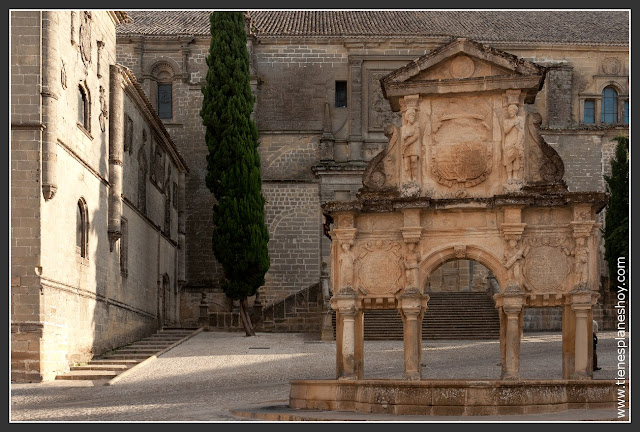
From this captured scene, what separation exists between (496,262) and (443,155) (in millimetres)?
2223

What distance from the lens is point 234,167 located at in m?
36.2

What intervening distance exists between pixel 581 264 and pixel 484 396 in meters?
4.59

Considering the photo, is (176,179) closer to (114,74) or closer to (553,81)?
(114,74)

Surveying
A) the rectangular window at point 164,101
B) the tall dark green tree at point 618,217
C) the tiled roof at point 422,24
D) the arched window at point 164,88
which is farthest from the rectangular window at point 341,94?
the tall dark green tree at point 618,217

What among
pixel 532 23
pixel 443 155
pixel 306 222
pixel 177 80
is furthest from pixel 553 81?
pixel 443 155

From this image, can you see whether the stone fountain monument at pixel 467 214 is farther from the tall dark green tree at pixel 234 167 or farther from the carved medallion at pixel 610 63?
the carved medallion at pixel 610 63

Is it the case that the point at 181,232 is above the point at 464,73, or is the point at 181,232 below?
below

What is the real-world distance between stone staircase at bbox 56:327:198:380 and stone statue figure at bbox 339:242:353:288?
716cm

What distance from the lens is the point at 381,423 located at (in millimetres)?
14516

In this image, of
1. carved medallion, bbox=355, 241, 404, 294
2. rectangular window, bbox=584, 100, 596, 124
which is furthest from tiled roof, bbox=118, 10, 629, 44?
carved medallion, bbox=355, 241, 404, 294

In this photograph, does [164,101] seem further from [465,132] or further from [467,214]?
[467,214]

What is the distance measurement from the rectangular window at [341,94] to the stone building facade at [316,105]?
5 centimetres

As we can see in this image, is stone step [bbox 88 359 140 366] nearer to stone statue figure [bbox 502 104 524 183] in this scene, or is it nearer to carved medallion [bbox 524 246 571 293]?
carved medallion [bbox 524 246 571 293]

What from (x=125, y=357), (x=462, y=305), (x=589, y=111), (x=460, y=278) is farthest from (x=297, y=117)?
(x=125, y=357)
